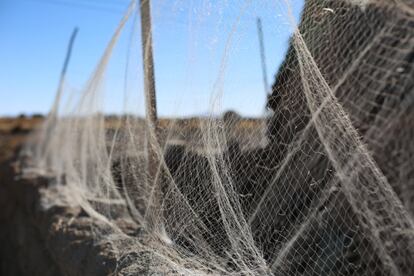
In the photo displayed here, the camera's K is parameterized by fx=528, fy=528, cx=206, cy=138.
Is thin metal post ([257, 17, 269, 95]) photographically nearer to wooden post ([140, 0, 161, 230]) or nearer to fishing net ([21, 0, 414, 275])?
fishing net ([21, 0, 414, 275])

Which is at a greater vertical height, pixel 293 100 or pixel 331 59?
pixel 331 59

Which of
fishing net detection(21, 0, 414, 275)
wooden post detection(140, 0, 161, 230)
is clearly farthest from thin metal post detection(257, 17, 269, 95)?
wooden post detection(140, 0, 161, 230)

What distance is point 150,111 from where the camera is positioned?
10.3ft

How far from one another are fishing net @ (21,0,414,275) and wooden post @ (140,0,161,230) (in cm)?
1

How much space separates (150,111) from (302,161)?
3.50 feet

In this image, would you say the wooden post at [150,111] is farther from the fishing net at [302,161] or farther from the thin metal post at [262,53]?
the thin metal post at [262,53]

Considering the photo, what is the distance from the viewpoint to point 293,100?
7.93 ft

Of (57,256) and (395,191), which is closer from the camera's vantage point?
(395,191)

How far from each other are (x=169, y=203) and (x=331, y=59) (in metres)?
1.14

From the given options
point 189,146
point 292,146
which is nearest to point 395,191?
point 292,146

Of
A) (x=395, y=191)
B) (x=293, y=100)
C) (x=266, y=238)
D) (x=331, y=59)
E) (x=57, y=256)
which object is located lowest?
(x=57, y=256)

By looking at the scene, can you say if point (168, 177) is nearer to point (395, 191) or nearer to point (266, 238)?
point (266, 238)

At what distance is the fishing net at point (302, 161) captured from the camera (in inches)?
81.4

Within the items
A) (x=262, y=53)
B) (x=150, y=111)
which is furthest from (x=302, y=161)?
(x=150, y=111)
